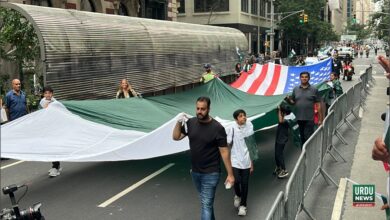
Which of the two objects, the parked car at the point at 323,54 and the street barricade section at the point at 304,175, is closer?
the street barricade section at the point at 304,175

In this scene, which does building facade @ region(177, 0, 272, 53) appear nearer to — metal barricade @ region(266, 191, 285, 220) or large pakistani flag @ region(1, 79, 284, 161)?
large pakistani flag @ region(1, 79, 284, 161)

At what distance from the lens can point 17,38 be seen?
16.0 meters

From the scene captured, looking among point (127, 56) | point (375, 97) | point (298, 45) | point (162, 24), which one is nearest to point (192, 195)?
point (127, 56)

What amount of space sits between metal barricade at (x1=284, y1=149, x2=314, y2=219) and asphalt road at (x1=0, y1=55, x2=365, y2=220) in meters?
1.03

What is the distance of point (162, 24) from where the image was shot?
2031 cm

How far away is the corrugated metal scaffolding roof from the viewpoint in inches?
501

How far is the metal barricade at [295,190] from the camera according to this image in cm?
493

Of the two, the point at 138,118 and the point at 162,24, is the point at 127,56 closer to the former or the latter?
the point at 162,24

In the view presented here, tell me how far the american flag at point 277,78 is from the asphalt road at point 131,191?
231 inches

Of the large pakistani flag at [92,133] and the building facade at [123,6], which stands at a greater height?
the building facade at [123,6]

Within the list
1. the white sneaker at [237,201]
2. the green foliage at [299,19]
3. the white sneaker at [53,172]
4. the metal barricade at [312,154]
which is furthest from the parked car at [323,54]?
the white sneaker at [237,201]

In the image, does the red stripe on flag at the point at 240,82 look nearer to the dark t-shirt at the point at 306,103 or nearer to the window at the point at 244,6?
the dark t-shirt at the point at 306,103

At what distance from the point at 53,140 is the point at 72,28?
22.8 ft

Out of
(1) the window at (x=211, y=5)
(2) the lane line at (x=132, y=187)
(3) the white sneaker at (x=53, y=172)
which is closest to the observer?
(2) the lane line at (x=132, y=187)
